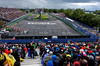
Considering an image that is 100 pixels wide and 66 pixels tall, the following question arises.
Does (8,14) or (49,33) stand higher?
(8,14)

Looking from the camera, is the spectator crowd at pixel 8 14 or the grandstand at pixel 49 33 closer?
the grandstand at pixel 49 33

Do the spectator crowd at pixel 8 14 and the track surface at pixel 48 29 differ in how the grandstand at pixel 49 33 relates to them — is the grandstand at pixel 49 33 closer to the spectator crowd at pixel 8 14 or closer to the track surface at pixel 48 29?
the track surface at pixel 48 29

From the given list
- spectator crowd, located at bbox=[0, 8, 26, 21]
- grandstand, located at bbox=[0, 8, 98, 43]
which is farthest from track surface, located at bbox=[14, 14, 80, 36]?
spectator crowd, located at bbox=[0, 8, 26, 21]

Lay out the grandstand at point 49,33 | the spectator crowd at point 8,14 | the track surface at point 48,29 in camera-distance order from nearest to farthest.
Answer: the grandstand at point 49,33
the track surface at point 48,29
the spectator crowd at point 8,14

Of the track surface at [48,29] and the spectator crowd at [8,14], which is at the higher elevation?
the spectator crowd at [8,14]

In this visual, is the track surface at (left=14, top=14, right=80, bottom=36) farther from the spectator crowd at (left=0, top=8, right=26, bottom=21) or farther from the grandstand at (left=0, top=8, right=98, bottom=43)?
the spectator crowd at (left=0, top=8, right=26, bottom=21)

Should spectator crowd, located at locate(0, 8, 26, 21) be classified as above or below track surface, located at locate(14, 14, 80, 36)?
above

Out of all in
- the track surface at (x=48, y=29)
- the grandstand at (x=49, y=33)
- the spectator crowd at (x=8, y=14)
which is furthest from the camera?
the spectator crowd at (x=8, y=14)

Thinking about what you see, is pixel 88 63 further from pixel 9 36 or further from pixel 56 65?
pixel 9 36

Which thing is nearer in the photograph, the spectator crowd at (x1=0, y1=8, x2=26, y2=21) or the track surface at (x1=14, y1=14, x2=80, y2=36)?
the track surface at (x1=14, y1=14, x2=80, y2=36)

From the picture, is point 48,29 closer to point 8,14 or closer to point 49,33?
point 49,33

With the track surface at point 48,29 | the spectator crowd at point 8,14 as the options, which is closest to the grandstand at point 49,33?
the track surface at point 48,29

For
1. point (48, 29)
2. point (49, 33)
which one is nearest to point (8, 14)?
point (48, 29)

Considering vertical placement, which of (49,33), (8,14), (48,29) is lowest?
(49,33)
